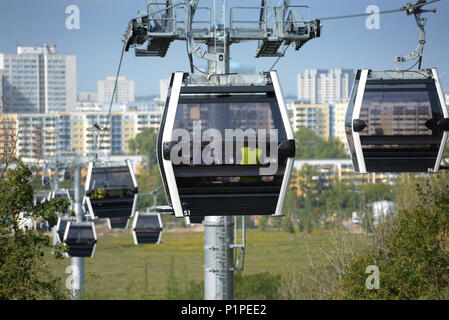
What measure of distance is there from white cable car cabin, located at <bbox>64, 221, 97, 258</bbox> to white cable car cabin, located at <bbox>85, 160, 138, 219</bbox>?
7.50 meters

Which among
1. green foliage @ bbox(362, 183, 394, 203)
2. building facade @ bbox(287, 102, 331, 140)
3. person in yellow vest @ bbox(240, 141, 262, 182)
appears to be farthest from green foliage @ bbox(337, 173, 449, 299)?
building facade @ bbox(287, 102, 331, 140)

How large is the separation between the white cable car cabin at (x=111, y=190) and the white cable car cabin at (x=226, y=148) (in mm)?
10846

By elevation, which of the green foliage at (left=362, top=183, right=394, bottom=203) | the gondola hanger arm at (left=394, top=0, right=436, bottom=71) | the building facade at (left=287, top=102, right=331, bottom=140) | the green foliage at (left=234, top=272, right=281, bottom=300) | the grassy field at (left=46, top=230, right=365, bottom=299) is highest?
the gondola hanger arm at (left=394, top=0, right=436, bottom=71)

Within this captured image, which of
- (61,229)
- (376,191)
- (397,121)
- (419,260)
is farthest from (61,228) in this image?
(376,191)

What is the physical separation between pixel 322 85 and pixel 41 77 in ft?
141

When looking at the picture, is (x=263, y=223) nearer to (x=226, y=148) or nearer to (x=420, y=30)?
(x=420, y=30)

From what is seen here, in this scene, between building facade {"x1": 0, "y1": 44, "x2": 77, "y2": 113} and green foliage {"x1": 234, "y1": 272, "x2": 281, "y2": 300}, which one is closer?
green foliage {"x1": 234, "y1": 272, "x2": 281, "y2": 300}

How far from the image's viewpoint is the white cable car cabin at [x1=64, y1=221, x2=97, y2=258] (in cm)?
2745

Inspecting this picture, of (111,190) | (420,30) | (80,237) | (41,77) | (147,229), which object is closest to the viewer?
(420,30)

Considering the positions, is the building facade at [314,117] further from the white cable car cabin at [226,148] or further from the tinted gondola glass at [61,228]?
the white cable car cabin at [226,148]

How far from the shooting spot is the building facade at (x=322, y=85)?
134625 mm

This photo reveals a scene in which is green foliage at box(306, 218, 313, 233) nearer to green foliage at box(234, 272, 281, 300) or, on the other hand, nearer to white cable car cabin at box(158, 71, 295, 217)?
green foliage at box(234, 272, 281, 300)

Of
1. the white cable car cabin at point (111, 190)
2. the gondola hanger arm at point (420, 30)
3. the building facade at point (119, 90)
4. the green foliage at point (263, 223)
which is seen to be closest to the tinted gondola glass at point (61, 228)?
the white cable car cabin at point (111, 190)

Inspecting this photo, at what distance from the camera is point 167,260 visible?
2891 inches
